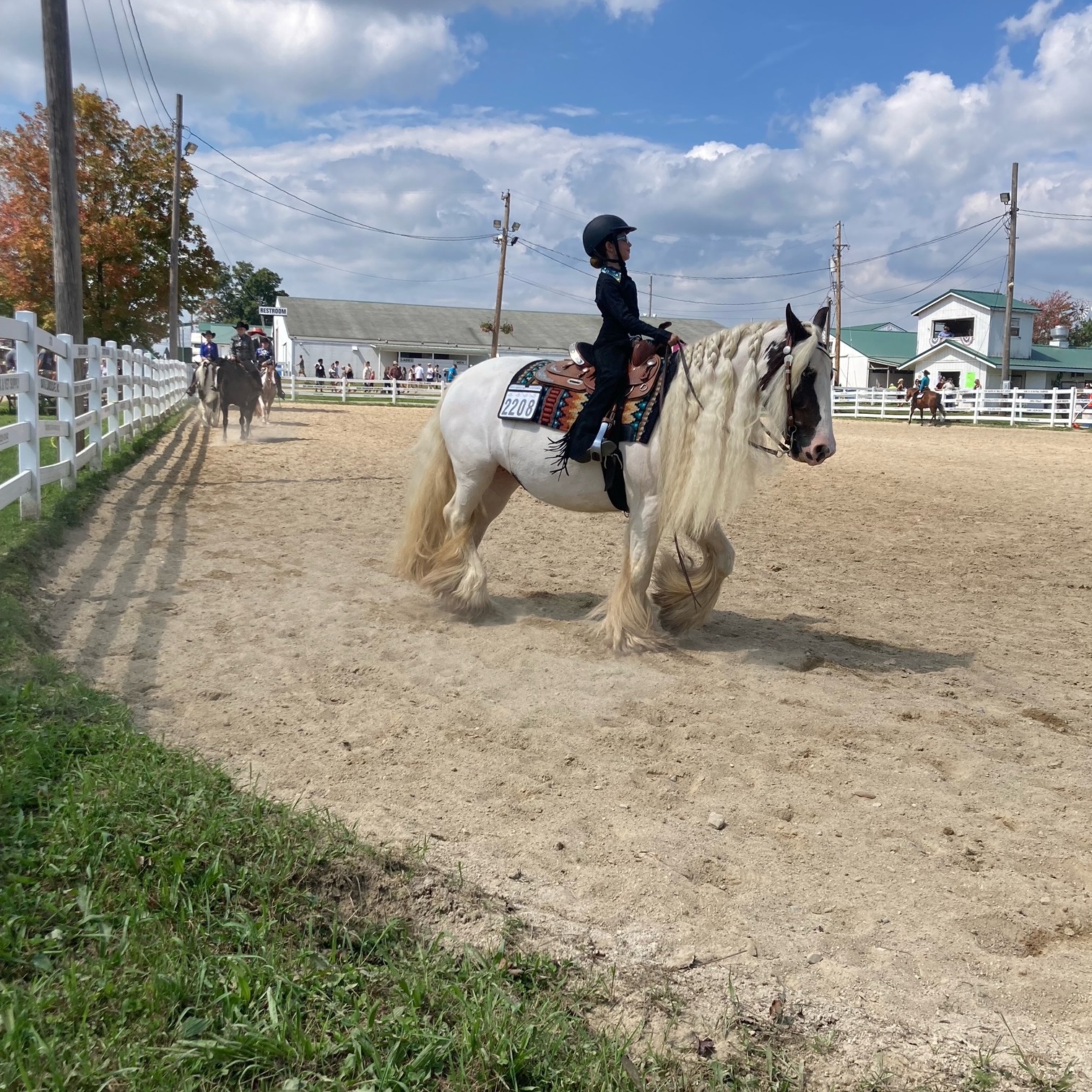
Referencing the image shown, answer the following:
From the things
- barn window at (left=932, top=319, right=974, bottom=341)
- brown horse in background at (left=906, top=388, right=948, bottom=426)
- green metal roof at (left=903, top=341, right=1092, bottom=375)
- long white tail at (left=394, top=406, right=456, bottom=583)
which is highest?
barn window at (left=932, top=319, right=974, bottom=341)

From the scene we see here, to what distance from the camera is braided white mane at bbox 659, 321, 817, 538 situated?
5.11m

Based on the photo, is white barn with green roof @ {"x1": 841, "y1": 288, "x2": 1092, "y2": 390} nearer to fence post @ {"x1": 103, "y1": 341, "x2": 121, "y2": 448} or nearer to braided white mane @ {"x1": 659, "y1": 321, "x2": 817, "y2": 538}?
fence post @ {"x1": 103, "y1": 341, "x2": 121, "y2": 448}

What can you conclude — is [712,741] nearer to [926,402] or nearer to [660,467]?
[660,467]

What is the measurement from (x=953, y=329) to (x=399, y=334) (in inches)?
1427

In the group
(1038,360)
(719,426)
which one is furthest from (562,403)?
(1038,360)

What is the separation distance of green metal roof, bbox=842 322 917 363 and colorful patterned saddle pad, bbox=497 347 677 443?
5921cm

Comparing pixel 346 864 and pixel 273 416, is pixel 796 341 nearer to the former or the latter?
pixel 346 864

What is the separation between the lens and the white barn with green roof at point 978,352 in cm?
5319

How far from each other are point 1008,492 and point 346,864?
1254 centimetres

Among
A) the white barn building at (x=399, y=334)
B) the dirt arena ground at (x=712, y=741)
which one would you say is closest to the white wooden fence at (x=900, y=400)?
the white barn building at (x=399, y=334)

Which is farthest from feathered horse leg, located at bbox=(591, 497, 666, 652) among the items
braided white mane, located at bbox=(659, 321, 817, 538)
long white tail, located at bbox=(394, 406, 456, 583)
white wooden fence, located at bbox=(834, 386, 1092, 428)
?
white wooden fence, located at bbox=(834, 386, 1092, 428)

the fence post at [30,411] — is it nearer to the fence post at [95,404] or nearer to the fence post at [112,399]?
the fence post at [95,404]

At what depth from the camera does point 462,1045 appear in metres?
2.14

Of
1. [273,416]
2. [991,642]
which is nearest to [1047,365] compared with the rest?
[273,416]
